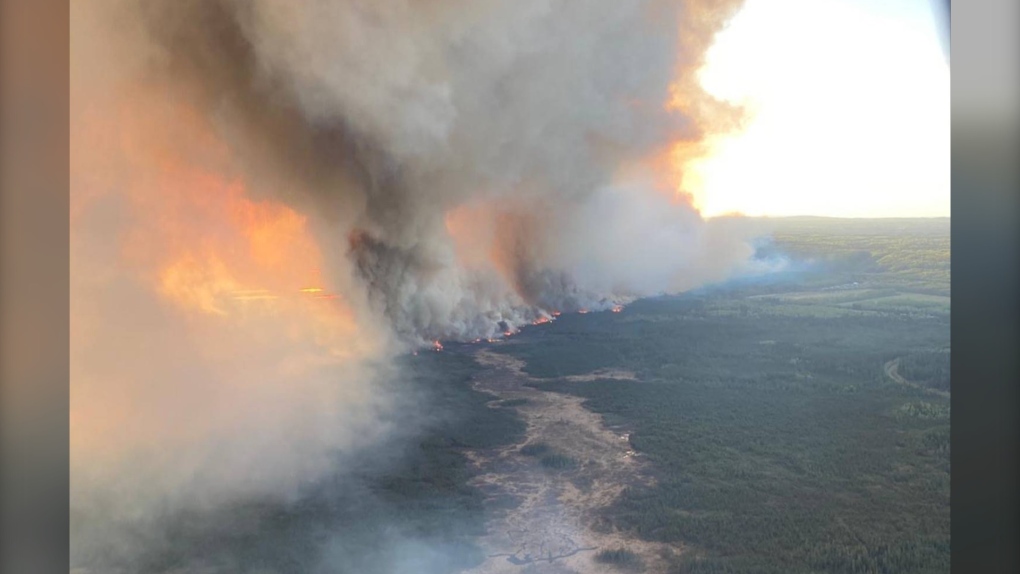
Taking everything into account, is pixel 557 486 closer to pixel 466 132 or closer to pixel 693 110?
pixel 466 132

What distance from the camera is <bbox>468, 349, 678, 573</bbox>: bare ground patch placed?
2.65m

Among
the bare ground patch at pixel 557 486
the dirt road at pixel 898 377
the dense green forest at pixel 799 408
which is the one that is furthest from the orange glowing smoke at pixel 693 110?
the dirt road at pixel 898 377

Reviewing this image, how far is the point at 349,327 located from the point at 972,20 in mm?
2530

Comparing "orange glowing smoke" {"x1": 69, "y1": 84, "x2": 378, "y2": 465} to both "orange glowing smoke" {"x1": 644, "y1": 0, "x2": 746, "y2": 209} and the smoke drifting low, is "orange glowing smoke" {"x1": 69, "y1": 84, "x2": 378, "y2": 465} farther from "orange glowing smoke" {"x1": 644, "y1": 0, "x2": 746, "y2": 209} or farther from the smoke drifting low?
"orange glowing smoke" {"x1": 644, "y1": 0, "x2": 746, "y2": 209}

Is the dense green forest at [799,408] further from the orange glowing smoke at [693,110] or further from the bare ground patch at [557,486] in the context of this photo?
the orange glowing smoke at [693,110]

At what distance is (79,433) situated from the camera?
2.59 metres

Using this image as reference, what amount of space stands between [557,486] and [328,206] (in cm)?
146

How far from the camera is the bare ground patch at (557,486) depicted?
2.65 metres

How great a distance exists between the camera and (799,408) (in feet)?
9.01

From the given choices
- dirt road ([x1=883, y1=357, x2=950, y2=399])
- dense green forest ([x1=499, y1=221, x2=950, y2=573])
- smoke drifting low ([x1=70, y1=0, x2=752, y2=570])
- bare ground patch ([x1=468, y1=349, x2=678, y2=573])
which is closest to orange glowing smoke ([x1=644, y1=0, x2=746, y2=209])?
smoke drifting low ([x1=70, y1=0, x2=752, y2=570])

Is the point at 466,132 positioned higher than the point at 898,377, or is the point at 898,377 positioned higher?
the point at 466,132

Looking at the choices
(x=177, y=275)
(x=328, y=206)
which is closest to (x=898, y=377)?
(x=328, y=206)

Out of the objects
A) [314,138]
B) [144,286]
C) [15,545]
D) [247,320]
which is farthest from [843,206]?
[15,545]

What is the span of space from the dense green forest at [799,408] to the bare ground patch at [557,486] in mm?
58
